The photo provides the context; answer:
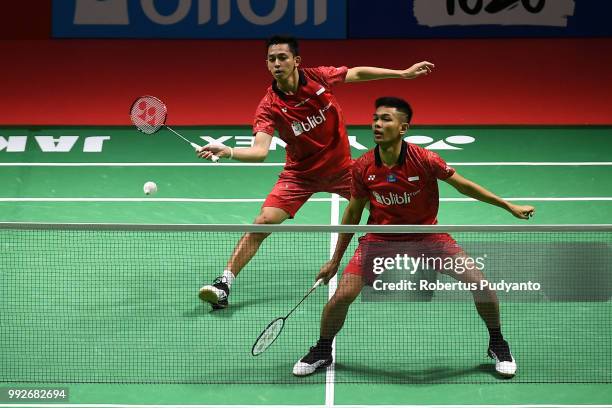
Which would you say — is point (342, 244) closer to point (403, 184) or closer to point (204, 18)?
point (403, 184)

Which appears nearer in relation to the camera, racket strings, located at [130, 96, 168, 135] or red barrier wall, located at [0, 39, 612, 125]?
racket strings, located at [130, 96, 168, 135]

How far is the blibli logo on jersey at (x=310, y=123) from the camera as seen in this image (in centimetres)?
912

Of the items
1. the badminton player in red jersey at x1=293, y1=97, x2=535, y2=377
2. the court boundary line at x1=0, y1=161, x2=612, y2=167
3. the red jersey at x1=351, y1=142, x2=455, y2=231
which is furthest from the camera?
the court boundary line at x1=0, y1=161, x2=612, y2=167

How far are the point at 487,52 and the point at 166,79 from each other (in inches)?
156

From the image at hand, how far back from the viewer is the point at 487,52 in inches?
574

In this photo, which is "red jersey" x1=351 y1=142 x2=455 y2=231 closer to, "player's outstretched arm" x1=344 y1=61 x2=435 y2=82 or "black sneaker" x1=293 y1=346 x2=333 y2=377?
"black sneaker" x1=293 y1=346 x2=333 y2=377

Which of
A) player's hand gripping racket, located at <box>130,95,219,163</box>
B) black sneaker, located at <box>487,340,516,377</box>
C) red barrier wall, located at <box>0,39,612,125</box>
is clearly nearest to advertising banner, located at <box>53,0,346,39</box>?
red barrier wall, located at <box>0,39,612,125</box>

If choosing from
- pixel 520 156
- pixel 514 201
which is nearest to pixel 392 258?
pixel 514 201

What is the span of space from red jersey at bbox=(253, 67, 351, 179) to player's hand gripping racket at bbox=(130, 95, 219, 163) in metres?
0.94

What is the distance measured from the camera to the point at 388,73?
913 cm

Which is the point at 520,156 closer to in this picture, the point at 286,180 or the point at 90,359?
the point at 286,180

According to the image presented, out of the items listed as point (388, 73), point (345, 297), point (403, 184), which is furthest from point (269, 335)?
point (388, 73)

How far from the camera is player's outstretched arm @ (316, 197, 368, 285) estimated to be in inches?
290

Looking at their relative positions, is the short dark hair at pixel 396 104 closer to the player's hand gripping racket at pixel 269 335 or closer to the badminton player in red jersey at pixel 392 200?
the badminton player in red jersey at pixel 392 200
